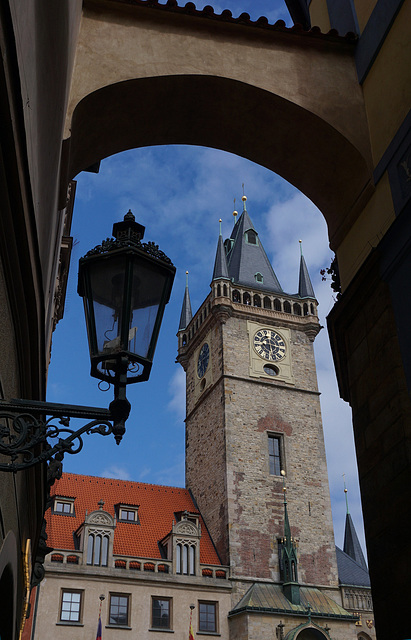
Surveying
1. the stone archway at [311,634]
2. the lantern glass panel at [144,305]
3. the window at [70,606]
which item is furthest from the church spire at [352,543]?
the lantern glass panel at [144,305]

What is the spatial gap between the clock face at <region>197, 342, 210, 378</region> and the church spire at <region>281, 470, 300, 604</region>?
9565 millimetres

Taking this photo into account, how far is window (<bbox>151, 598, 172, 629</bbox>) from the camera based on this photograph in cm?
2645

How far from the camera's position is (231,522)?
29.7 metres

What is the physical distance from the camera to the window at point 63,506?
1176 inches

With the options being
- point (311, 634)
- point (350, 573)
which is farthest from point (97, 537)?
point (350, 573)

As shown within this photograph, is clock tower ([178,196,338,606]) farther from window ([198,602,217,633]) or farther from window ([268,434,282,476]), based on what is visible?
window ([198,602,217,633])

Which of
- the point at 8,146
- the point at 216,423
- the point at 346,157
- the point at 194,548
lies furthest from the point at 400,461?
the point at 216,423

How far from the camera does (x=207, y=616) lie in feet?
90.4

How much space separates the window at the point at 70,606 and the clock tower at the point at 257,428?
22.1 feet

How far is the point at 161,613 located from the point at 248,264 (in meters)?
21.2

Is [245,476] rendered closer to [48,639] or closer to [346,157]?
[48,639]

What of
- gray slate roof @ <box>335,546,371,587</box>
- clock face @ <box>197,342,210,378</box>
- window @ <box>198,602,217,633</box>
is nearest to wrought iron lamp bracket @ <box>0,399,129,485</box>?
window @ <box>198,602,217,633</box>

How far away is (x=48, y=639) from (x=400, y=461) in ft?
76.5

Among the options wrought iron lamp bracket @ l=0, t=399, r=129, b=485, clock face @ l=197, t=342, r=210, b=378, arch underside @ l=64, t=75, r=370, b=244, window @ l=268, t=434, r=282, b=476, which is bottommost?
wrought iron lamp bracket @ l=0, t=399, r=129, b=485
